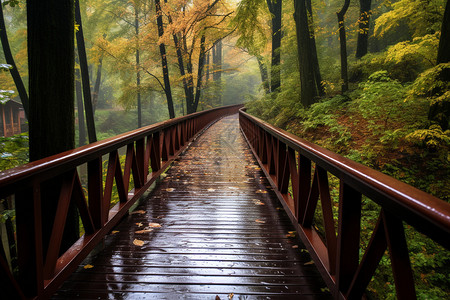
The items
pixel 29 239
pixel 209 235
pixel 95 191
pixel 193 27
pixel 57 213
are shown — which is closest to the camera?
pixel 29 239

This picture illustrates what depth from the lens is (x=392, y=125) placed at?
6.67 m

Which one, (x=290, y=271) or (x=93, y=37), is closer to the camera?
(x=290, y=271)

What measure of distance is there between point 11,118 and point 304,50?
28094 millimetres

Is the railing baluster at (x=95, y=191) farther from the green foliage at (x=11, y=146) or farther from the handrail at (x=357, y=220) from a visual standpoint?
the green foliage at (x=11, y=146)

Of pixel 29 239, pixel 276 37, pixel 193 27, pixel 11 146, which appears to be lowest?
pixel 29 239

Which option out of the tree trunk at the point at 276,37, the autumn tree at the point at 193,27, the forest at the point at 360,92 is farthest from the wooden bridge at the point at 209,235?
the tree trunk at the point at 276,37

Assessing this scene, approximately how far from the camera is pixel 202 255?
294 centimetres

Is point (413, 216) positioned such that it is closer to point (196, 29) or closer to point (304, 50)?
point (304, 50)

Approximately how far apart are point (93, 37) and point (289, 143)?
83.9 feet

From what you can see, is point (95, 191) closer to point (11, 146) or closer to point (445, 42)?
point (11, 146)

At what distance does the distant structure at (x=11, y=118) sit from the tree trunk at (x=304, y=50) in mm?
26388

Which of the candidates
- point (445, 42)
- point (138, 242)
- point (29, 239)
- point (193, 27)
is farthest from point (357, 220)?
point (193, 27)

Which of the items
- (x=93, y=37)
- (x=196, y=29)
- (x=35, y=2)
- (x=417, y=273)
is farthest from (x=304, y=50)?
(x=93, y=37)

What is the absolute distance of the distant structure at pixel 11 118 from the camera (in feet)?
78.6
